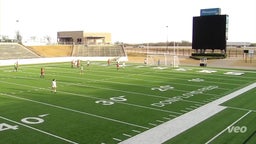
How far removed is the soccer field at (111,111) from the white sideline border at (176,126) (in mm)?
308

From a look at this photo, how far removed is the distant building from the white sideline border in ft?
226

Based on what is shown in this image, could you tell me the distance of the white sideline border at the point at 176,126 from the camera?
36.1 ft

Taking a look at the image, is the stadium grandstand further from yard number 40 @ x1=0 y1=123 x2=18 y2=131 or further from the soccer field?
yard number 40 @ x1=0 y1=123 x2=18 y2=131

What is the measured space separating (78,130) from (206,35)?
44266 mm

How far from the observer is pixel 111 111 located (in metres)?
15.2

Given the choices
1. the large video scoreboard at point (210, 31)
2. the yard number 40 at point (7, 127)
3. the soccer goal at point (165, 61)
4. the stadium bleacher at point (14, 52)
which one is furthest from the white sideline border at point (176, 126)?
the stadium bleacher at point (14, 52)

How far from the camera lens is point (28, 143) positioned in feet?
34.7

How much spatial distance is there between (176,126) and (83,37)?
74.4 m

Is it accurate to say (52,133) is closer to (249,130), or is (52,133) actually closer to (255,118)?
(249,130)

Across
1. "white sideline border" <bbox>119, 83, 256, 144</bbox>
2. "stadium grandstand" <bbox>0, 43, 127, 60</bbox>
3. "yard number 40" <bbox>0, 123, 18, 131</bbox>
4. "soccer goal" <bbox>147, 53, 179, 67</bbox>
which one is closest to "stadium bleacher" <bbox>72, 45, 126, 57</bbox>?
"stadium grandstand" <bbox>0, 43, 127, 60</bbox>

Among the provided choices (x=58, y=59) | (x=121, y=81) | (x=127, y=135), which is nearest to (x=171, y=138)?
Answer: (x=127, y=135)

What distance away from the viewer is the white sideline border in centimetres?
1099

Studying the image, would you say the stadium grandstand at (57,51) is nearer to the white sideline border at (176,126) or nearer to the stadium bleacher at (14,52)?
the stadium bleacher at (14,52)

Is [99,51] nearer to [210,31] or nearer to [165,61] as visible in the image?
[165,61]
